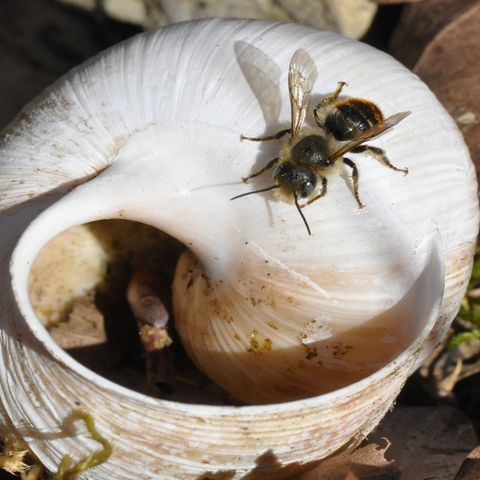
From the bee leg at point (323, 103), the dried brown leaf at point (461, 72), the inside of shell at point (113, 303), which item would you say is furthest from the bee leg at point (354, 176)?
the dried brown leaf at point (461, 72)

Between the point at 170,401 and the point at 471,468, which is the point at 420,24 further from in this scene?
the point at 170,401

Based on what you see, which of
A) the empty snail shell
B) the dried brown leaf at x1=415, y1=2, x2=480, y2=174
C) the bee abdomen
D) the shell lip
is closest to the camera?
the shell lip

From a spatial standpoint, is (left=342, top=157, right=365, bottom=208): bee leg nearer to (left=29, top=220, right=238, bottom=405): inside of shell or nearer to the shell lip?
the shell lip

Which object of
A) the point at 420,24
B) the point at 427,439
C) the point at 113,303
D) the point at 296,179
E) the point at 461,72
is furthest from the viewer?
the point at 420,24

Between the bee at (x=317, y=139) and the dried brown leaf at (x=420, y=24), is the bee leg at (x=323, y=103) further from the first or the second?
the dried brown leaf at (x=420, y=24)

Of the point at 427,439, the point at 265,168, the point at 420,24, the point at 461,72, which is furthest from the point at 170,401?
the point at 420,24

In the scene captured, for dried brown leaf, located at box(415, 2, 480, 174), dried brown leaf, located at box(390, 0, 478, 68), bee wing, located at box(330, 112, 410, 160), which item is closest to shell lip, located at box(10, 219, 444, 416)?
bee wing, located at box(330, 112, 410, 160)
